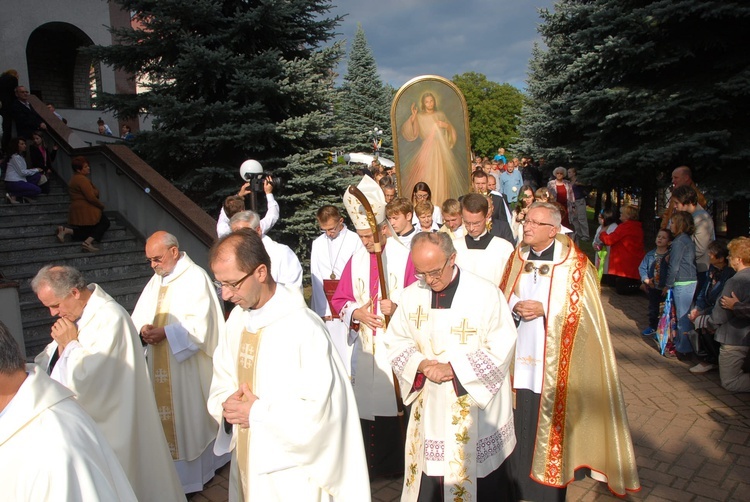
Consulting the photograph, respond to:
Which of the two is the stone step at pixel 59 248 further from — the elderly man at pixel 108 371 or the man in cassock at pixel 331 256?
the elderly man at pixel 108 371

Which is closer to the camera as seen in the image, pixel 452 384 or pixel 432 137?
pixel 452 384

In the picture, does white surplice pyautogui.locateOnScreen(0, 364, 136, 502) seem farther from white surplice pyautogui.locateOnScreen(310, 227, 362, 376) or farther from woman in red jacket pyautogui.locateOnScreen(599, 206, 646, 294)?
woman in red jacket pyautogui.locateOnScreen(599, 206, 646, 294)

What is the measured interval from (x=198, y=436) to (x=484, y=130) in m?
62.8

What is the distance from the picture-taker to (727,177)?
33.2 feet

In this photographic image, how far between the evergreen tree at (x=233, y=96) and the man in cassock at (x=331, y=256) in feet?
13.5

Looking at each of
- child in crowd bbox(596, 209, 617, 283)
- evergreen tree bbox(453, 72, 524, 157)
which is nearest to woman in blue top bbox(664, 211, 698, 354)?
child in crowd bbox(596, 209, 617, 283)

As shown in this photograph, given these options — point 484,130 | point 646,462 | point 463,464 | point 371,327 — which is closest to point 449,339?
point 463,464

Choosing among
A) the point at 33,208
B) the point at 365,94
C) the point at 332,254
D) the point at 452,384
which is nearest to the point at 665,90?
the point at 332,254

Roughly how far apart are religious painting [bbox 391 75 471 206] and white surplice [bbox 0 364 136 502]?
9438 mm

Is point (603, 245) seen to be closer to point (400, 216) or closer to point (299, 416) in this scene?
point (400, 216)

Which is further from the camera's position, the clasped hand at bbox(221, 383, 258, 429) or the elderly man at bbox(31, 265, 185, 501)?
the elderly man at bbox(31, 265, 185, 501)

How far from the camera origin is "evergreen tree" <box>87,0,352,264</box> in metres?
10.4

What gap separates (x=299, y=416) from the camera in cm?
269

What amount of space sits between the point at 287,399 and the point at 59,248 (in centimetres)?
753
